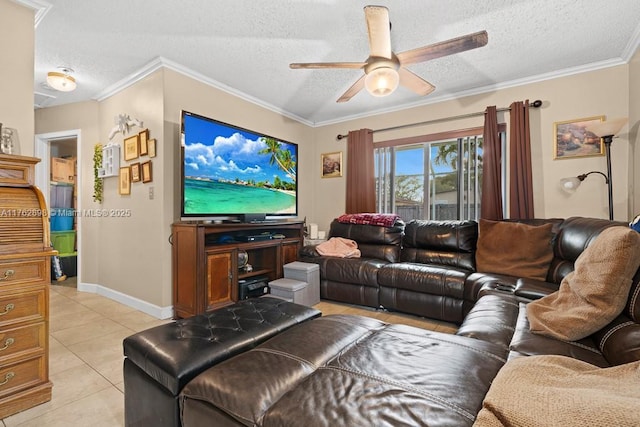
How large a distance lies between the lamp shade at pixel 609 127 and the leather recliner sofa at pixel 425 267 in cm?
84

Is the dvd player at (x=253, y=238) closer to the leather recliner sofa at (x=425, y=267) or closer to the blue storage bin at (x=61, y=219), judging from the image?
the leather recliner sofa at (x=425, y=267)

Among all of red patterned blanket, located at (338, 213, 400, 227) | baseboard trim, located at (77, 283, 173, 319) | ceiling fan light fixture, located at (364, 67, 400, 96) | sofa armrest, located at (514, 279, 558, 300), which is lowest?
baseboard trim, located at (77, 283, 173, 319)

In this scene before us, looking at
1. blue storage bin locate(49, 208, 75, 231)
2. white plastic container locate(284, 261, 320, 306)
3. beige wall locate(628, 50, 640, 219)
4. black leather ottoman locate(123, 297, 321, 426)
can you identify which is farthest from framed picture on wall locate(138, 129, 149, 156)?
beige wall locate(628, 50, 640, 219)

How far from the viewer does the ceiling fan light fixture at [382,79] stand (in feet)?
6.75

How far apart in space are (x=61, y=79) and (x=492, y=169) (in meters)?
4.75

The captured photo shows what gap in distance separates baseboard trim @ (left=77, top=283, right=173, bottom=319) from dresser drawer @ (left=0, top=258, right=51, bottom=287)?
1.33 metres

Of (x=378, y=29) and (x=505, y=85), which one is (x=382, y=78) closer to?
(x=378, y=29)

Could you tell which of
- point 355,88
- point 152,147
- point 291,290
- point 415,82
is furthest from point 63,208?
point 415,82

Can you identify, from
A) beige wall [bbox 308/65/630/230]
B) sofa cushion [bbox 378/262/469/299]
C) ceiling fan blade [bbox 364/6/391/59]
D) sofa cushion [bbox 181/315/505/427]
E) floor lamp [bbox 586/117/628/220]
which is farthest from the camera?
beige wall [bbox 308/65/630/230]

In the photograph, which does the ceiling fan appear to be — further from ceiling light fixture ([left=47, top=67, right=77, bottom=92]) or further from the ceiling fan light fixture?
ceiling light fixture ([left=47, top=67, right=77, bottom=92])

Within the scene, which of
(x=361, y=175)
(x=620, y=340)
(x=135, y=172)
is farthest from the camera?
(x=361, y=175)

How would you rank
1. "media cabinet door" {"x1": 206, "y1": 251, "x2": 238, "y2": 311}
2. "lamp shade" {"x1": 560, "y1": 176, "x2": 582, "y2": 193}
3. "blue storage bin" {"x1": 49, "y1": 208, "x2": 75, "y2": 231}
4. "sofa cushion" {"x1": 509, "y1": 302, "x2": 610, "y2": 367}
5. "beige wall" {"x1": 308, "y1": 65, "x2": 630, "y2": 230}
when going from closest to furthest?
"sofa cushion" {"x1": 509, "y1": 302, "x2": 610, "y2": 367} < "media cabinet door" {"x1": 206, "y1": 251, "x2": 238, "y2": 311} < "beige wall" {"x1": 308, "y1": 65, "x2": 630, "y2": 230} < "lamp shade" {"x1": 560, "y1": 176, "x2": 582, "y2": 193} < "blue storage bin" {"x1": 49, "y1": 208, "x2": 75, "y2": 231}

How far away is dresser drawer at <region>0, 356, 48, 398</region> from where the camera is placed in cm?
151

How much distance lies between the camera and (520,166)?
3182 mm
